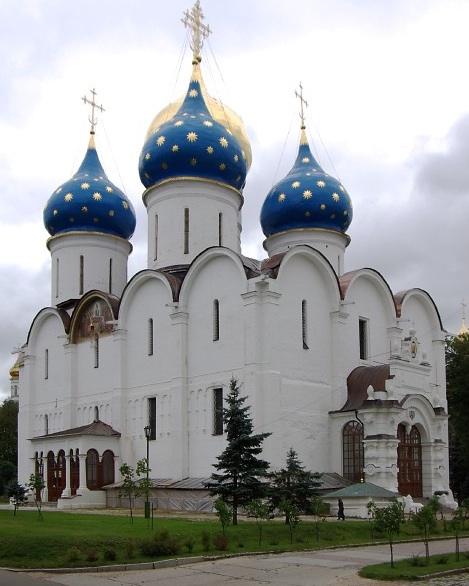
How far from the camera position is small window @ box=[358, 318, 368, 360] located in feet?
88.0

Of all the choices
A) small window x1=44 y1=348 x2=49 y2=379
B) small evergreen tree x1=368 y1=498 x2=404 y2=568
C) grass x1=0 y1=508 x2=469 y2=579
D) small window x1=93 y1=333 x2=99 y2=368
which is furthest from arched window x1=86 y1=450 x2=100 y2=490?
small evergreen tree x1=368 y1=498 x2=404 y2=568

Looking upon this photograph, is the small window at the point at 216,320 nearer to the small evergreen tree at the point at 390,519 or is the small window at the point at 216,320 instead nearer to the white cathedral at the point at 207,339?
the white cathedral at the point at 207,339

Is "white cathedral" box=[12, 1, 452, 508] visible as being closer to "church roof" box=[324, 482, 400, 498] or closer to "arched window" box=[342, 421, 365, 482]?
"arched window" box=[342, 421, 365, 482]

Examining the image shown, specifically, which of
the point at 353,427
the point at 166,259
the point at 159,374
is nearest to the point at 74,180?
the point at 166,259

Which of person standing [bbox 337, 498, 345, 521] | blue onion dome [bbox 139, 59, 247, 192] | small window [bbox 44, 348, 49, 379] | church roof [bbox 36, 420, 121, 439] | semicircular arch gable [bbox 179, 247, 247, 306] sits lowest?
person standing [bbox 337, 498, 345, 521]

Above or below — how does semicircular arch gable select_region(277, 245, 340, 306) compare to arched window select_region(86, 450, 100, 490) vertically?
above

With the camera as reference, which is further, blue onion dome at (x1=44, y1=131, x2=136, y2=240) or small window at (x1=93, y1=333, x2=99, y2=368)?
blue onion dome at (x1=44, y1=131, x2=136, y2=240)

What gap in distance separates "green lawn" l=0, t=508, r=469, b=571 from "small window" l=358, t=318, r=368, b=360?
8990 mm

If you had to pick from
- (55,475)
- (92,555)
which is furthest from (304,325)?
(92,555)

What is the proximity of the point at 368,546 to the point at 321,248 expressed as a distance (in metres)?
16.1

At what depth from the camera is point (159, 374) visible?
26578mm

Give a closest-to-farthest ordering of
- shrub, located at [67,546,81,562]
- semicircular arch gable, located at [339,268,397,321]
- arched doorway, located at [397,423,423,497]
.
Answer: shrub, located at [67,546,81,562], arched doorway, located at [397,423,423,497], semicircular arch gable, located at [339,268,397,321]

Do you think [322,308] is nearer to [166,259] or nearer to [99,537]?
[166,259]

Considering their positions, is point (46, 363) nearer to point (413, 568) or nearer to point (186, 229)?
point (186, 229)
